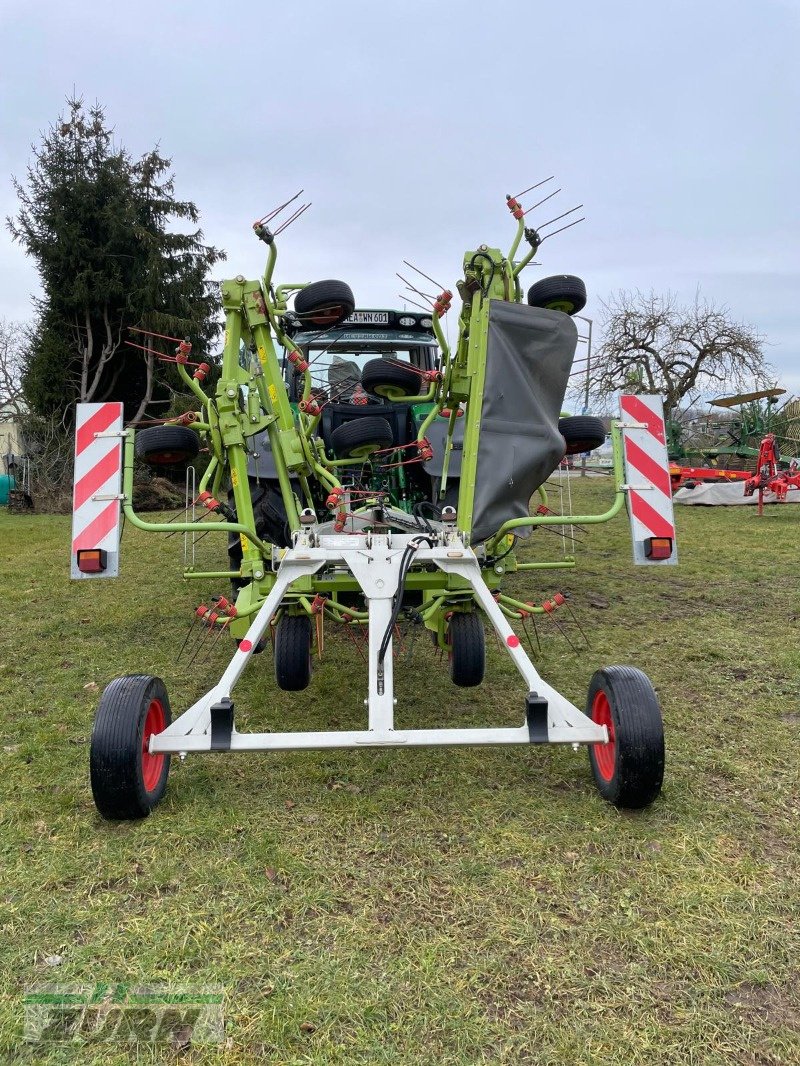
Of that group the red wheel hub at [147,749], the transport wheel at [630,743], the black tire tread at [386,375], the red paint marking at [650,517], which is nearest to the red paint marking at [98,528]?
the red wheel hub at [147,749]

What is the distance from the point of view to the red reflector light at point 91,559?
9.54ft

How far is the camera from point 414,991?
5.65 ft

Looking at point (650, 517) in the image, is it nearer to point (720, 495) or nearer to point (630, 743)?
point (630, 743)

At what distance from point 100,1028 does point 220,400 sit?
2596mm

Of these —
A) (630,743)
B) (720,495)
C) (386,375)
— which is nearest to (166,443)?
(386,375)

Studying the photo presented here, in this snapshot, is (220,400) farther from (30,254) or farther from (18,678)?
(30,254)

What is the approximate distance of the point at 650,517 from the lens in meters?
3.00

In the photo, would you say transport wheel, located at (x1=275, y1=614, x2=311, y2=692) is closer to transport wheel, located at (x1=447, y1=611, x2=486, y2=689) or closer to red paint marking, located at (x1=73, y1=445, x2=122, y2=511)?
transport wheel, located at (x1=447, y1=611, x2=486, y2=689)

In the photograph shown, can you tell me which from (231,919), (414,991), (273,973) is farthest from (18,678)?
(414,991)

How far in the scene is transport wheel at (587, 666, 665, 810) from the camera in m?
2.39

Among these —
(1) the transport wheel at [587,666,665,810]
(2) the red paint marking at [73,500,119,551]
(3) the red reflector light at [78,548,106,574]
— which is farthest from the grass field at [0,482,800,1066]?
(2) the red paint marking at [73,500,119,551]

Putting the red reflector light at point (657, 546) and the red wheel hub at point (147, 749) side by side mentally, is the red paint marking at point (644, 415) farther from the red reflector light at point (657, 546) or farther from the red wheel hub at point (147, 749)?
the red wheel hub at point (147, 749)

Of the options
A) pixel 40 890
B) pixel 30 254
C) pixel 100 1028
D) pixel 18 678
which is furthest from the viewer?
pixel 30 254

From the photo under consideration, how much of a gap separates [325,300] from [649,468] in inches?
73.5
